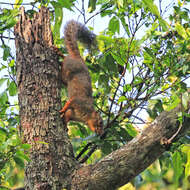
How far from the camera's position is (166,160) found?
9.62ft

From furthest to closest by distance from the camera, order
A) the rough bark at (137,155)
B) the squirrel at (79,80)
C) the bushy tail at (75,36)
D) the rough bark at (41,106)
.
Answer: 1. the bushy tail at (75,36)
2. the squirrel at (79,80)
3. the rough bark at (41,106)
4. the rough bark at (137,155)

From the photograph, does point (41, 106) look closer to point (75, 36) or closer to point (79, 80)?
point (79, 80)

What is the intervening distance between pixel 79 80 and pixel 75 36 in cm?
67

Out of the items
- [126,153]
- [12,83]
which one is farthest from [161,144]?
[12,83]

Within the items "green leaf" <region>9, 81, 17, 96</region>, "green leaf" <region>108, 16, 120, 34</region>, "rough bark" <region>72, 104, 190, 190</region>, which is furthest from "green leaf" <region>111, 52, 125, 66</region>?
"green leaf" <region>9, 81, 17, 96</region>

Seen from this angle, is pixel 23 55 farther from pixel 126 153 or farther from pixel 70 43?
pixel 126 153

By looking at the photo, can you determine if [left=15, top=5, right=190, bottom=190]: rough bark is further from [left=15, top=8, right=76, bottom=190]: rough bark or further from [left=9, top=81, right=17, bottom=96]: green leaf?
Answer: [left=9, top=81, right=17, bottom=96]: green leaf

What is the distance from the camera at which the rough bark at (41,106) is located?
258 centimetres

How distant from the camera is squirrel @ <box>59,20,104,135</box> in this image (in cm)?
409

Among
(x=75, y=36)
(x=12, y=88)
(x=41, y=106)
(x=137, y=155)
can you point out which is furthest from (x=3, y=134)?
(x=75, y=36)

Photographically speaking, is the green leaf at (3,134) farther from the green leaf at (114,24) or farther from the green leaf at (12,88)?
the green leaf at (114,24)

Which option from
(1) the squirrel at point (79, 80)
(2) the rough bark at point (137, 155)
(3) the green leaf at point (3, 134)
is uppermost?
(1) the squirrel at point (79, 80)

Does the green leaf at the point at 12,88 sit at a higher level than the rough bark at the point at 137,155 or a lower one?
higher

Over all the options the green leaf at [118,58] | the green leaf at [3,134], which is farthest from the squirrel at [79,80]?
the green leaf at [3,134]
